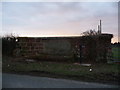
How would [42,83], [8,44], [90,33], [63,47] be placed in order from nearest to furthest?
[42,83]
[90,33]
[63,47]
[8,44]

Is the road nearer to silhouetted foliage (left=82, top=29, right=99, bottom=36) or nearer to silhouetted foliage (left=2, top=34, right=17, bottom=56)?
silhouetted foliage (left=82, top=29, right=99, bottom=36)

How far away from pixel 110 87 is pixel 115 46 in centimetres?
661

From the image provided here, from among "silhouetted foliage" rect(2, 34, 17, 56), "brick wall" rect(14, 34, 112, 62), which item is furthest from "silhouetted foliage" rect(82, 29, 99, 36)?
"silhouetted foliage" rect(2, 34, 17, 56)

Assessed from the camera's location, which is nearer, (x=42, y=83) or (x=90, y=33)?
(x=42, y=83)

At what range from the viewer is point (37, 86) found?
728 centimetres

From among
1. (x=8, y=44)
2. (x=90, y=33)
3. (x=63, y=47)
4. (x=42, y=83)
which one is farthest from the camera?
(x=8, y=44)

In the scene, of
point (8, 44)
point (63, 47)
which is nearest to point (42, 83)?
point (63, 47)

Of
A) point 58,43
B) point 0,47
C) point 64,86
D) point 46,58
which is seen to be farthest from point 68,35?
point 64,86

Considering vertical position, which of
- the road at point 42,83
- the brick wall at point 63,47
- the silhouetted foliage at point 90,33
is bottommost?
the road at point 42,83

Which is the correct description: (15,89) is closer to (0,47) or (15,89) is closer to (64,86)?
(64,86)

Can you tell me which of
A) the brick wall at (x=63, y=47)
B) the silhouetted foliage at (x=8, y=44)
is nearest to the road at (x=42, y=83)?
the brick wall at (x=63, y=47)

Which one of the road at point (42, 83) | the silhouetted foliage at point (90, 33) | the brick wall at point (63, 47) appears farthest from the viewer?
the silhouetted foliage at point (90, 33)

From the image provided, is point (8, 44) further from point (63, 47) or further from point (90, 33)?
point (90, 33)

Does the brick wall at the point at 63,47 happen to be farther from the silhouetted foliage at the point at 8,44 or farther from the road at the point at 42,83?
the road at the point at 42,83
